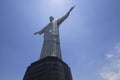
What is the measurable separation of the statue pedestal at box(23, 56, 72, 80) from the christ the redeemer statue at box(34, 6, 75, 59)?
113 centimetres

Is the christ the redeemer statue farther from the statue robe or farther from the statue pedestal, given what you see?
the statue pedestal

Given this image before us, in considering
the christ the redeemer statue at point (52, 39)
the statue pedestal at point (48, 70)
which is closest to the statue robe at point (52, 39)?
the christ the redeemer statue at point (52, 39)

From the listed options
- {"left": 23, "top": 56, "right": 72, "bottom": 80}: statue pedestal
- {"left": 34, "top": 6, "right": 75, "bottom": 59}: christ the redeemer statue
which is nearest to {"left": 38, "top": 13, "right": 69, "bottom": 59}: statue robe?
{"left": 34, "top": 6, "right": 75, "bottom": 59}: christ the redeemer statue

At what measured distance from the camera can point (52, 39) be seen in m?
13.1

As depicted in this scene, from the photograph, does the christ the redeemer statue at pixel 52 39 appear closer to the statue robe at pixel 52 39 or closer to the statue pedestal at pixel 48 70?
the statue robe at pixel 52 39

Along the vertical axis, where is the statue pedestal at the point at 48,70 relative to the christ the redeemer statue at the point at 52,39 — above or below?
below

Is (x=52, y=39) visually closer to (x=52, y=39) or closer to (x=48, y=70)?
(x=52, y=39)

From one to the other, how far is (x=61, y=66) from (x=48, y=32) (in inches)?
166

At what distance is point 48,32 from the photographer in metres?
14.1

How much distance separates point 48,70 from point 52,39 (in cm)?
348

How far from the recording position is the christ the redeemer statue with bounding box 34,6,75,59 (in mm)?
12292

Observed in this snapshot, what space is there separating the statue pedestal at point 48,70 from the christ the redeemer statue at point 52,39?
3.71ft

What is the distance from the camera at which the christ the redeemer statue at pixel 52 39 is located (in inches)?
484

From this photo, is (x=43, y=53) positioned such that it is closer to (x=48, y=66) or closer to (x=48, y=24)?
(x=48, y=66)
